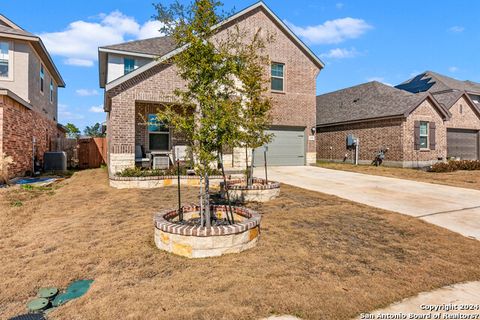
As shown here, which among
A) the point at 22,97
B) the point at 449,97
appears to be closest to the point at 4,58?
the point at 22,97

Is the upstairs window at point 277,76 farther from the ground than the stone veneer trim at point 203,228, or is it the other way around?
the upstairs window at point 277,76

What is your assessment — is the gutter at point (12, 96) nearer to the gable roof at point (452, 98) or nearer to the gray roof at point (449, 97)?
the gray roof at point (449, 97)

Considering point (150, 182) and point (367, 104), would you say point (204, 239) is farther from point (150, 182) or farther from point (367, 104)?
point (367, 104)

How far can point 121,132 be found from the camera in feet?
37.6

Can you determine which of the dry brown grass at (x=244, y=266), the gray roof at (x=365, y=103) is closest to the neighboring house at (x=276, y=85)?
the gray roof at (x=365, y=103)

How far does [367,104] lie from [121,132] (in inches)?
637

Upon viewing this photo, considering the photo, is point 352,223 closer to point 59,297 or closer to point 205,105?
point 205,105

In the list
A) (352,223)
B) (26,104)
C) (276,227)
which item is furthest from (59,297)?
(26,104)

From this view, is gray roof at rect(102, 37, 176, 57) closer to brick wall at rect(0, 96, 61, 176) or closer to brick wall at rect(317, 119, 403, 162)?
brick wall at rect(0, 96, 61, 176)

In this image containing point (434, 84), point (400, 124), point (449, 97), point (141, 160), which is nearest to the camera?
point (141, 160)

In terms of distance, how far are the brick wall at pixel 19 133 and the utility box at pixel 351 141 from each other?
18289mm

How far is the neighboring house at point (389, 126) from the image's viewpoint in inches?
668

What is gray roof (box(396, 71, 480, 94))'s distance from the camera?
24.9 meters

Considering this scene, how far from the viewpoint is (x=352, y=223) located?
18.9 feet
